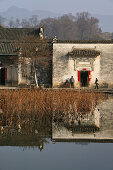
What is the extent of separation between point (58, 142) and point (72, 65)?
23.7 meters

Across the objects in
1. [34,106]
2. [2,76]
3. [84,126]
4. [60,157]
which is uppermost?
[2,76]

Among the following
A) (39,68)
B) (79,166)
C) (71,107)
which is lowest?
(79,166)

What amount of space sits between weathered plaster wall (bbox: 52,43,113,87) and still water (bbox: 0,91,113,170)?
58.4ft

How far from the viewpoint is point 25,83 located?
3488 centimetres

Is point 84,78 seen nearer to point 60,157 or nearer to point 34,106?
point 34,106

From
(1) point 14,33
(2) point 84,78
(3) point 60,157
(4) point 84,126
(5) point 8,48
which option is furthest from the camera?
(1) point 14,33

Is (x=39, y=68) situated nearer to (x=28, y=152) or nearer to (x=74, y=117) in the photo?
(x=74, y=117)

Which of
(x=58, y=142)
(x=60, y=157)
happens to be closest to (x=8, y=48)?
(x=58, y=142)

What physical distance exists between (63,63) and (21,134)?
75.5 feet

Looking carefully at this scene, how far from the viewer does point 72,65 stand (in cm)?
3494

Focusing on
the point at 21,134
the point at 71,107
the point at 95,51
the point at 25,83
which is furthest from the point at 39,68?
the point at 21,134

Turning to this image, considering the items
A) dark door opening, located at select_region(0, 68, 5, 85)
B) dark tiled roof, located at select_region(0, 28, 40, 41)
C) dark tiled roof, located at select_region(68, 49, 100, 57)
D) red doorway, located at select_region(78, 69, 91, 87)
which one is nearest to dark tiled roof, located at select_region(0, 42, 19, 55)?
dark door opening, located at select_region(0, 68, 5, 85)

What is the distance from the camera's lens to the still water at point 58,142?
367 inches

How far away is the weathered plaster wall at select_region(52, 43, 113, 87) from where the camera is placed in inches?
1367
